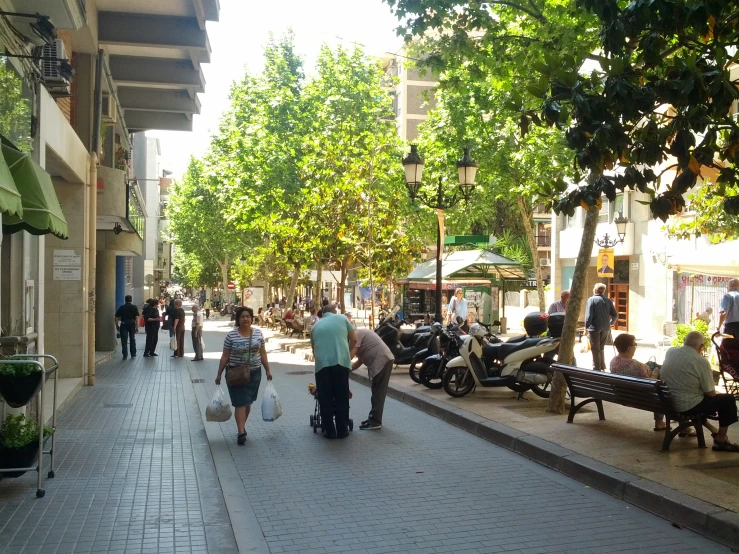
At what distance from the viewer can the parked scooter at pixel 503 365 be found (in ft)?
41.7

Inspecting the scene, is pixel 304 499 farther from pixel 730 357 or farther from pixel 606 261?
pixel 606 261

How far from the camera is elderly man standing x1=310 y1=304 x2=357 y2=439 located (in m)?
9.85

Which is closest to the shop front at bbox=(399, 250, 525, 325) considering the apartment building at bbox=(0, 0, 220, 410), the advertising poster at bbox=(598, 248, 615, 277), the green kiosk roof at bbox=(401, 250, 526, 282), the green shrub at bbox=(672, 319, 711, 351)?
the green kiosk roof at bbox=(401, 250, 526, 282)

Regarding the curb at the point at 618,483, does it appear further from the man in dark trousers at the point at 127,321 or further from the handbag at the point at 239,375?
the man in dark trousers at the point at 127,321

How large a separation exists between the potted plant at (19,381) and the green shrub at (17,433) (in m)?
0.21

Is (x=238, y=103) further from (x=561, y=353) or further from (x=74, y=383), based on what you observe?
(x=561, y=353)

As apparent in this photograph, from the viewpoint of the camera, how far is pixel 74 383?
14797mm

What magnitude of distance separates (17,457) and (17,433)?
20cm

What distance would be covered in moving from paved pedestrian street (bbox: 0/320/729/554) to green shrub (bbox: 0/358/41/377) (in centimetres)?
103

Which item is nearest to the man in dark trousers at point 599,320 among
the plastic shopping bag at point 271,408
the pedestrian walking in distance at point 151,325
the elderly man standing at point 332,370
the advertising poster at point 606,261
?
the elderly man standing at point 332,370

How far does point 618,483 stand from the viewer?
23.8 feet

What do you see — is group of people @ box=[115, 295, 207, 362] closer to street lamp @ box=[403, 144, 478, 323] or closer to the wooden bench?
street lamp @ box=[403, 144, 478, 323]

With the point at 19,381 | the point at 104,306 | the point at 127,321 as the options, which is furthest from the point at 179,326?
the point at 19,381

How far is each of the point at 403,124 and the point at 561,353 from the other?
5751cm
